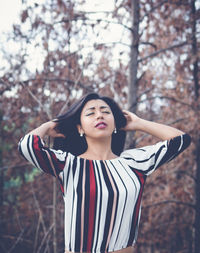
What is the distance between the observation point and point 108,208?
5.39 feet

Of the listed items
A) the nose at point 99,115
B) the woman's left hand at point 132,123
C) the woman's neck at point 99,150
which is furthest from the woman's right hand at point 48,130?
the woman's left hand at point 132,123

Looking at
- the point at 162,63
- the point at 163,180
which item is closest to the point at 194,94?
the point at 162,63

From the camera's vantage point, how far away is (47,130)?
6.33ft

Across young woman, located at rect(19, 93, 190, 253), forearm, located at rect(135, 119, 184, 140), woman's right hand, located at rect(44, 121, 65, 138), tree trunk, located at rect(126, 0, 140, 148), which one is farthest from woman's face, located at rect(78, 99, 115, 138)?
tree trunk, located at rect(126, 0, 140, 148)

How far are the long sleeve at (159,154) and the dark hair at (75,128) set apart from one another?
34cm

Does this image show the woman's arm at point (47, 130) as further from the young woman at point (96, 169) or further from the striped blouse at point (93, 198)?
the striped blouse at point (93, 198)

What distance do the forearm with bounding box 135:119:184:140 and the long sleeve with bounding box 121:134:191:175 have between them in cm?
6

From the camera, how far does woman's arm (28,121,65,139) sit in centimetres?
183

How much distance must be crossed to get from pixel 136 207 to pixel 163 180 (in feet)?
6.52

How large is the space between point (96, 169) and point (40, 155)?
418 mm

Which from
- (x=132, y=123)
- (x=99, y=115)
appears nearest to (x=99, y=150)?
(x=99, y=115)

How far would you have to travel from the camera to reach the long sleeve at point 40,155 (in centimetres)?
165

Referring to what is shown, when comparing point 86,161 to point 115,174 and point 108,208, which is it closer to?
point 115,174

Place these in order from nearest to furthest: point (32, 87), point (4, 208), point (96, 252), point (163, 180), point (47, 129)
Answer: point (96, 252)
point (47, 129)
point (32, 87)
point (163, 180)
point (4, 208)
